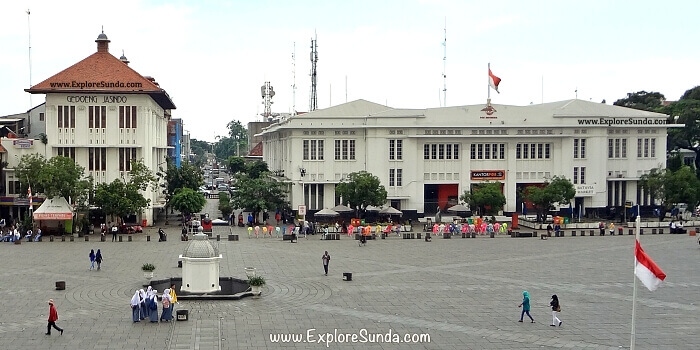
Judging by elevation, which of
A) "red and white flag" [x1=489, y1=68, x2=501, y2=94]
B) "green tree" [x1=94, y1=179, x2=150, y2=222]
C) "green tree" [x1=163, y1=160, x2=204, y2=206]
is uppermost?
"red and white flag" [x1=489, y1=68, x2=501, y2=94]

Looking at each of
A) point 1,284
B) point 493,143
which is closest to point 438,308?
point 1,284

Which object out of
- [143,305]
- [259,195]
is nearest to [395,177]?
[259,195]

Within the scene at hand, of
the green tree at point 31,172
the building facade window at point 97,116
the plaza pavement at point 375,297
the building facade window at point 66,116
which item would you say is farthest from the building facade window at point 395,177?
the green tree at point 31,172

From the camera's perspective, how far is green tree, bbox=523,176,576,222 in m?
58.6

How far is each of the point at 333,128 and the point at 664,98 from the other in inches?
2414

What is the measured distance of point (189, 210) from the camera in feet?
192

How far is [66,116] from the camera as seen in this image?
5600 centimetres

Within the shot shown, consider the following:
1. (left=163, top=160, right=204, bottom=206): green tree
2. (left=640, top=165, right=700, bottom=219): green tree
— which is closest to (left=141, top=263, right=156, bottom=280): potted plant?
(left=163, top=160, right=204, bottom=206): green tree

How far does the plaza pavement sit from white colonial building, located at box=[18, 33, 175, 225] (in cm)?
1130

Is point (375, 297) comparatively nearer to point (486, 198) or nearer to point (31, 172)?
point (486, 198)

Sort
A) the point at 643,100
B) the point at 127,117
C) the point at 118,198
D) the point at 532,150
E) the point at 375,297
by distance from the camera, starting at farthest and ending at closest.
Answer: the point at 643,100, the point at 532,150, the point at 127,117, the point at 118,198, the point at 375,297

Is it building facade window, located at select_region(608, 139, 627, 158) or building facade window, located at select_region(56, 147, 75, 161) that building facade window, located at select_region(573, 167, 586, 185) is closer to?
building facade window, located at select_region(608, 139, 627, 158)

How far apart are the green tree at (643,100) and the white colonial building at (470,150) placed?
1121 inches

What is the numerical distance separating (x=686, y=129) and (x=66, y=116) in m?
59.1
